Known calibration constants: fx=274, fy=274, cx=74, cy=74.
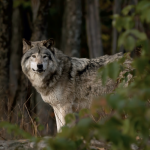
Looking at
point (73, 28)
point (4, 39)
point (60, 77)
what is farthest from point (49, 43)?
point (73, 28)

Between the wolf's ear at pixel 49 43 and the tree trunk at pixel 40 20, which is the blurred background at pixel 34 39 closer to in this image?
the tree trunk at pixel 40 20

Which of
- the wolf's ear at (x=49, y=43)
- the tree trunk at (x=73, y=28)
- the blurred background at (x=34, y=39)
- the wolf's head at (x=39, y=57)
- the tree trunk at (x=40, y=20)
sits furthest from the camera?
the tree trunk at (x=73, y=28)

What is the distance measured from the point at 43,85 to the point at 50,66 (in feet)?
1.51

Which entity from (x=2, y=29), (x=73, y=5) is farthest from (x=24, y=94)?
(x=73, y=5)

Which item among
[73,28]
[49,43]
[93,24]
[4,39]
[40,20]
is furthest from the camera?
[93,24]

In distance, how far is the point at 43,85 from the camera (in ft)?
19.1

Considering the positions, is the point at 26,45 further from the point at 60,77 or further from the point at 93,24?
the point at 93,24

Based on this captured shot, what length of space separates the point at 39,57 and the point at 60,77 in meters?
0.67

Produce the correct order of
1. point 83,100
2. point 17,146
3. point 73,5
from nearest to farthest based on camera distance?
point 17,146 < point 83,100 < point 73,5

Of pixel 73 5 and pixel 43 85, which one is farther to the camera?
pixel 73 5

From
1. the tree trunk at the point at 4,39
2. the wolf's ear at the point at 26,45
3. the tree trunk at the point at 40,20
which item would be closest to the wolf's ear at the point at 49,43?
the wolf's ear at the point at 26,45

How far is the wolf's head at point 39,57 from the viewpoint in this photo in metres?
5.45

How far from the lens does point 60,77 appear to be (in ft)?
19.2

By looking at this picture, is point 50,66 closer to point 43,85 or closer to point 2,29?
point 43,85
